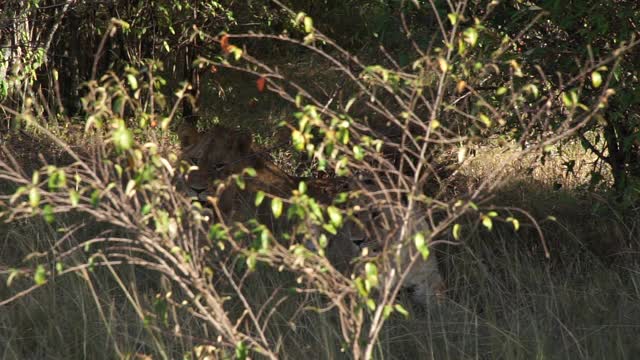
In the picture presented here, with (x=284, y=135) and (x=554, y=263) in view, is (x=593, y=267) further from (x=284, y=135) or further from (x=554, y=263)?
(x=284, y=135)

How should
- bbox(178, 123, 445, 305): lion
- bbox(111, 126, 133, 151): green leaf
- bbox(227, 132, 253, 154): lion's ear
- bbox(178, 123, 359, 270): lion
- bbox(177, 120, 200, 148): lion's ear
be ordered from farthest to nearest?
bbox(177, 120, 200, 148): lion's ear < bbox(227, 132, 253, 154): lion's ear < bbox(178, 123, 359, 270): lion < bbox(178, 123, 445, 305): lion < bbox(111, 126, 133, 151): green leaf

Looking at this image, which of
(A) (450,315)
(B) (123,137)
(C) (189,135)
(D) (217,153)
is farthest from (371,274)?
(C) (189,135)

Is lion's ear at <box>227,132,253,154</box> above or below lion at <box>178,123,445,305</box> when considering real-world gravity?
above

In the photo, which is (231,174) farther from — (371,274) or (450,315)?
(371,274)

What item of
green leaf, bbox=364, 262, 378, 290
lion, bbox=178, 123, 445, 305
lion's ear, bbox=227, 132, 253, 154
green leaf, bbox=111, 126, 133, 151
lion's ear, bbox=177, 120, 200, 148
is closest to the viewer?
green leaf, bbox=111, 126, 133, 151

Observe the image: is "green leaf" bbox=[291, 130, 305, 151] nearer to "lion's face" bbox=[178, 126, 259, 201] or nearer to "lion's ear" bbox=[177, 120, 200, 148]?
"lion's face" bbox=[178, 126, 259, 201]

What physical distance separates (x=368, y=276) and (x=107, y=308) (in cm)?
216

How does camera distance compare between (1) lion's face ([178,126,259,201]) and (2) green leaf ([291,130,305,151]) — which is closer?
(2) green leaf ([291,130,305,151])

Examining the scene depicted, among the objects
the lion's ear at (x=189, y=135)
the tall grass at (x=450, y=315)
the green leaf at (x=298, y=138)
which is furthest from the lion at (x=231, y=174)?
the green leaf at (x=298, y=138)

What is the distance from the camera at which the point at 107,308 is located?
4312mm

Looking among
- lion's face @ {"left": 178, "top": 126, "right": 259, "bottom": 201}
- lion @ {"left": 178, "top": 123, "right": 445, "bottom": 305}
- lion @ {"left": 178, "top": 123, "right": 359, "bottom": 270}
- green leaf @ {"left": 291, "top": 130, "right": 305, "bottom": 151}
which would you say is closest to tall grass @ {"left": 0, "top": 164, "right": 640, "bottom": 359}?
lion @ {"left": 178, "top": 123, "right": 445, "bottom": 305}

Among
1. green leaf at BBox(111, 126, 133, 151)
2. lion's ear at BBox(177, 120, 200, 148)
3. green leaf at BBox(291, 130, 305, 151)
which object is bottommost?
lion's ear at BBox(177, 120, 200, 148)

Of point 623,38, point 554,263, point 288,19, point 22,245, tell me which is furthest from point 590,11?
point 288,19

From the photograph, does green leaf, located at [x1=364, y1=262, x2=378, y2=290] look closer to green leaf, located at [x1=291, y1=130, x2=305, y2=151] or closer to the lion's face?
green leaf, located at [x1=291, y1=130, x2=305, y2=151]
